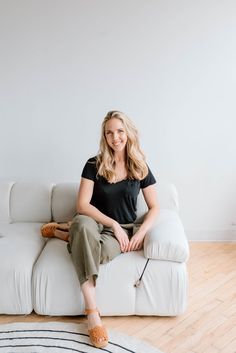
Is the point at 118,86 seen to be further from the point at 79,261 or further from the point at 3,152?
the point at 79,261

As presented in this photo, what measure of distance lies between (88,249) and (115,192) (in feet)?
1.47

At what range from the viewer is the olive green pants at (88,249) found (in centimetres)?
171

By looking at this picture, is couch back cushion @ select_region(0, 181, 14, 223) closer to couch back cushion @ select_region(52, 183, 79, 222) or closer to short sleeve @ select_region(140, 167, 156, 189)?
couch back cushion @ select_region(52, 183, 79, 222)

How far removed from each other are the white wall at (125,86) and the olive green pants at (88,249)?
102 cm

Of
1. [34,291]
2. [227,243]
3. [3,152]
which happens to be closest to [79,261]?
[34,291]

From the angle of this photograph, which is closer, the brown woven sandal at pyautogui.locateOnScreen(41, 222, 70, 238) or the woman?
the woman

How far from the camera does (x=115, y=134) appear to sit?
77.6 inches

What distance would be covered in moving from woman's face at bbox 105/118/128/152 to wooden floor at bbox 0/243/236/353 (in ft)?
3.31

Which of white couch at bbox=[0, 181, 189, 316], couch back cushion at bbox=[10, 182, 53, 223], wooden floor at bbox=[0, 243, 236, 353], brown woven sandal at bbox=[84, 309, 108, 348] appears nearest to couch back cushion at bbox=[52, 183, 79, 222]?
couch back cushion at bbox=[10, 182, 53, 223]

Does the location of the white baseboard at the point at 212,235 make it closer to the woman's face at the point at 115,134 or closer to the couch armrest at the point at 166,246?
the couch armrest at the point at 166,246

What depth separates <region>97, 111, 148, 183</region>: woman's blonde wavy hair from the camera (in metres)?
2.01

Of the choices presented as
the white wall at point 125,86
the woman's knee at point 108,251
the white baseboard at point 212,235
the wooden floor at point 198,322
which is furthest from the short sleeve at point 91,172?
the white baseboard at point 212,235

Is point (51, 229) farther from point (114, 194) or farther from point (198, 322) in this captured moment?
point (198, 322)

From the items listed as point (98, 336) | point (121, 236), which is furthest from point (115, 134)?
point (98, 336)
